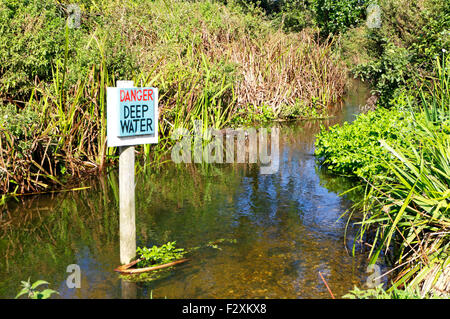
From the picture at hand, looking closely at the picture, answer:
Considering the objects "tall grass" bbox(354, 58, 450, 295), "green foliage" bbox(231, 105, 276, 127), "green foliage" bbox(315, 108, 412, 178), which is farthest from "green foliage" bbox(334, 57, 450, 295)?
"green foliage" bbox(231, 105, 276, 127)

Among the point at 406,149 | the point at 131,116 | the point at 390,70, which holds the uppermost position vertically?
the point at 390,70

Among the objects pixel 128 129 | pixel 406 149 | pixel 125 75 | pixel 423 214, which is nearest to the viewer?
pixel 423 214

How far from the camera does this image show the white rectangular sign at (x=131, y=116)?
4.83 m

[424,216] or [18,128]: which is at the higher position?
[18,128]

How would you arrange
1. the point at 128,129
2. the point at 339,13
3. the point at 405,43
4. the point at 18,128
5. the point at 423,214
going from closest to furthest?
the point at 423,214, the point at 128,129, the point at 18,128, the point at 405,43, the point at 339,13

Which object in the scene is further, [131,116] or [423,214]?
[131,116]

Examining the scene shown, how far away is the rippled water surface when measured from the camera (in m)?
4.90

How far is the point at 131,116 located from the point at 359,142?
4430 mm

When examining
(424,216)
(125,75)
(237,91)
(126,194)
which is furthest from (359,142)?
(237,91)

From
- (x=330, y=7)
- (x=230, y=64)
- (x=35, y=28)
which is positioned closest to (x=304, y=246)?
(x=35, y=28)

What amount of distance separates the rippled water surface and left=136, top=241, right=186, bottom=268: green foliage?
0.62ft

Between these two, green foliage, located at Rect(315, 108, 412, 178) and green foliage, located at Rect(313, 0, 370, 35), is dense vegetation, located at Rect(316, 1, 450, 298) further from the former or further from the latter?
green foliage, located at Rect(313, 0, 370, 35)

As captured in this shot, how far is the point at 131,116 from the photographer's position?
495 centimetres

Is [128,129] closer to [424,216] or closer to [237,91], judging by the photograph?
[424,216]
